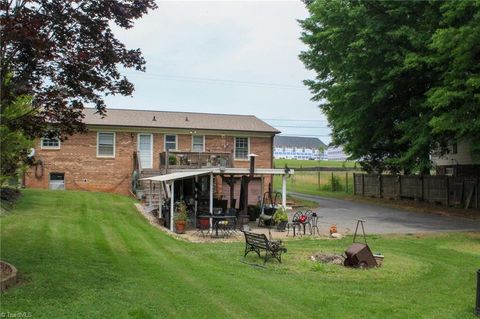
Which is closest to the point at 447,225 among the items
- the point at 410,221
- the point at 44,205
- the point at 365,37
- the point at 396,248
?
the point at 410,221

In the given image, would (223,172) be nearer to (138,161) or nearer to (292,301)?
(138,161)

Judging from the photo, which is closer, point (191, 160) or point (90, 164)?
point (191, 160)

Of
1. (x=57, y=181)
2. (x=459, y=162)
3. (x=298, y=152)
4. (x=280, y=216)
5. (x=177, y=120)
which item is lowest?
(x=280, y=216)

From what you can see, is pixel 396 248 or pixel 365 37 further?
pixel 365 37

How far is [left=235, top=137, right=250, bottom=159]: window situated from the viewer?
99.5 feet

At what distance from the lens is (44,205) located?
19219 millimetres

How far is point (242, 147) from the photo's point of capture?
30375 millimetres

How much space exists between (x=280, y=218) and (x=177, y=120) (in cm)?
1413

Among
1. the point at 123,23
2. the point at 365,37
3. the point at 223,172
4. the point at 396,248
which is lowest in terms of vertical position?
the point at 396,248

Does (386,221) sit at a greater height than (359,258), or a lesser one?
lesser

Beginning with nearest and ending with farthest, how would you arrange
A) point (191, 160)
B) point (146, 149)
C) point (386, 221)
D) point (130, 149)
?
point (386, 221) < point (191, 160) < point (130, 149) < point (146, 149)

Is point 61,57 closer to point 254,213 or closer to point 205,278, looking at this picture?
point 205,278

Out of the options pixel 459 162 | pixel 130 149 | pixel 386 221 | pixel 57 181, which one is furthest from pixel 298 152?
pixel 386 221

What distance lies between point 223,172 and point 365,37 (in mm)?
9796
